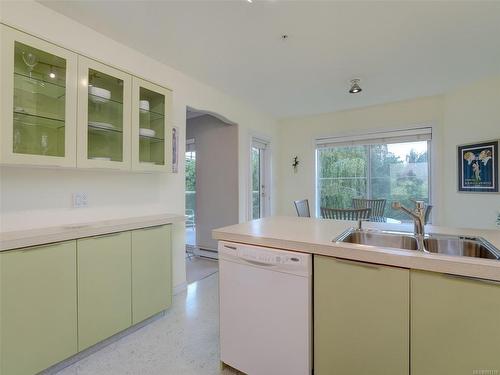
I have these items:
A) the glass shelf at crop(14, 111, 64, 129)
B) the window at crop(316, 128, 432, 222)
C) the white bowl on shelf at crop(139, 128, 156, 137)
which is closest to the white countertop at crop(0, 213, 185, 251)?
the glass shelf at crop(14, 111, 64, 129)

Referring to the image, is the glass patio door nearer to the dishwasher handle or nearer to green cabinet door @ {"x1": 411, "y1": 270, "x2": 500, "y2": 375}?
the dishwasher handle

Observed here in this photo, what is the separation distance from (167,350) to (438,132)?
14.1 feet

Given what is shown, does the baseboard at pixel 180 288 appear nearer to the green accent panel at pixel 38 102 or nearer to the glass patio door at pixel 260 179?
the green accent panel at pixel 38 102

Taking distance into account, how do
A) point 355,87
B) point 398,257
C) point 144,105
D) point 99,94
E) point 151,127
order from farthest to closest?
point 355,87, point 151,127, point 144,105, point 99,94, point 398,257

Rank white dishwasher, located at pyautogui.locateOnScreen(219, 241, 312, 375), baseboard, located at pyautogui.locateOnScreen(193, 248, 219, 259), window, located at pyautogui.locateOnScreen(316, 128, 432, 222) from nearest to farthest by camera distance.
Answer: white dishwasher, located at pyautogui.locateOnScreen(219, 241, 312, 375) → window, located at pyautogui.locateOnScreen(316, 128, 432, 222) → baseboard, located at pyautogui.locateOnScreen(193, 248, 219, 259)

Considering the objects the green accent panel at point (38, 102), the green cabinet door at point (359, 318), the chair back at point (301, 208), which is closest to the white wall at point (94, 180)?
the green accent panel at point (38, 102)

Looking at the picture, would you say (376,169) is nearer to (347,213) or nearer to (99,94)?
(347,213)

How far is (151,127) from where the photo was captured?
2.33 metres

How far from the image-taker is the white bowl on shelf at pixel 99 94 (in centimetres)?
184

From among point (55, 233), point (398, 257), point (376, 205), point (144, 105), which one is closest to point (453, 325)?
point (398, 257)

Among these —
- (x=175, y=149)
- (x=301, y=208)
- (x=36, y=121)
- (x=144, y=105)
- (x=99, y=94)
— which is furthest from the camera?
(x=301, y=208)

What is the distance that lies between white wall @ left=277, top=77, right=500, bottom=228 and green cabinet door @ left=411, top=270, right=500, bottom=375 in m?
2.70

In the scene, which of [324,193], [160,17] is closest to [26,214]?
[160,17]

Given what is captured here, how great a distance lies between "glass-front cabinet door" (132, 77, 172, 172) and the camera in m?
2.08
